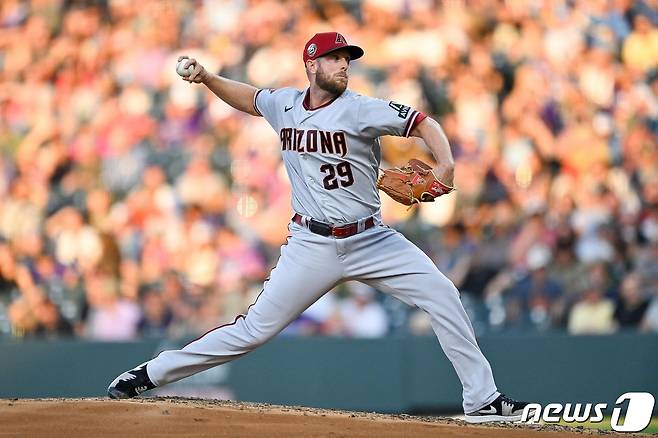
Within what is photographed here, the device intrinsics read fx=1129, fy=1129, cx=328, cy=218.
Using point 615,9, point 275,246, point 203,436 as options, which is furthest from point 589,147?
point 203,436

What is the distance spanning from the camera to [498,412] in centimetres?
604

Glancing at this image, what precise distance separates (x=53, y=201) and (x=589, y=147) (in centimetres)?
540

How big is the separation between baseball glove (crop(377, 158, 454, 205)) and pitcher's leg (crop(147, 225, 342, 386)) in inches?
18.4

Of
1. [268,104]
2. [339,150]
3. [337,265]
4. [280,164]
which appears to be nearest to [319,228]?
[337,265]

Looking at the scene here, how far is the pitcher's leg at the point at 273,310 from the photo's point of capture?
5977 millimetres

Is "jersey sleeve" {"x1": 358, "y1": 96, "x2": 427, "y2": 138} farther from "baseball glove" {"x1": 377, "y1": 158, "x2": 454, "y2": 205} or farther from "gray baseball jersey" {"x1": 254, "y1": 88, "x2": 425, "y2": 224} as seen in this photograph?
"baseball glove" {"x1": 377, "y1": 158, "x2": 454, "y2": 205}

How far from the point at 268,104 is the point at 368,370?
413cm

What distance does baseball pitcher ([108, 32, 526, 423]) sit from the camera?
19.6 feet

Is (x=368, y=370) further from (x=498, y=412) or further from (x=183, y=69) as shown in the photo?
(x=183, y=69)

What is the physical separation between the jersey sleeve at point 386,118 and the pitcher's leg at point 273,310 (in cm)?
66

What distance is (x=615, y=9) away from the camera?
11.6m

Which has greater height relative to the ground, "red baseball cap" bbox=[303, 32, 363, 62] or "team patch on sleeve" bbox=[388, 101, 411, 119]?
"red baseball cap" bbox=[303, 32, 363, 62]

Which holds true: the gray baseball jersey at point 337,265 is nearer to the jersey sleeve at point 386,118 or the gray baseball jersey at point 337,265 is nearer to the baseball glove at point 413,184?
the jersey sleeve at point 386,118

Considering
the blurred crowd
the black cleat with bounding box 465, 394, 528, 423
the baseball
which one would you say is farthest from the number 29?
the blurred crowd
